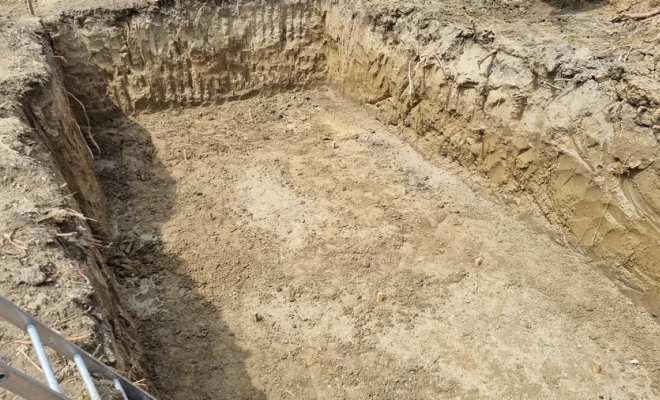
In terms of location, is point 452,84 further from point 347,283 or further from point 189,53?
point 189,53

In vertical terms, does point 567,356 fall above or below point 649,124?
below

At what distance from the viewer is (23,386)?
1.56m

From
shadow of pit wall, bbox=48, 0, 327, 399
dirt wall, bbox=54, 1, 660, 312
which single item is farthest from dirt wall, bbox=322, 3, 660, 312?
shadow of pit wall, bbox=48, 0, 327, 399

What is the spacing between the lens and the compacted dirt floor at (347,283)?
3.83 m

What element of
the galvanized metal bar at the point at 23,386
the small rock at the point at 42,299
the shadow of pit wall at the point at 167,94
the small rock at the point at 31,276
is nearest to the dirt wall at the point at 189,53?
the shadow of pit wall at the point at 167,94

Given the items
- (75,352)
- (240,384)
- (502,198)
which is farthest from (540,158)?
(75,352)

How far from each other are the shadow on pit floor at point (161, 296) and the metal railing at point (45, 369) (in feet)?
4.92

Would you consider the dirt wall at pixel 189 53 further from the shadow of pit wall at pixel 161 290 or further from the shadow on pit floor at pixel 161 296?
the shadow on pit floor at pixel 161 296

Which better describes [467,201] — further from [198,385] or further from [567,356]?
[198,385]

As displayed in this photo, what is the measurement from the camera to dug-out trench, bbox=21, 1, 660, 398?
4062mm

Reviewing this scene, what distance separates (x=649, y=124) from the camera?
4031mm

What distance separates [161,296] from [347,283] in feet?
5.70

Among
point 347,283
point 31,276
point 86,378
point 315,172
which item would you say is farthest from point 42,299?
point 315,172

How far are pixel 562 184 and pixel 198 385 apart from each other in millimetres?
3940
